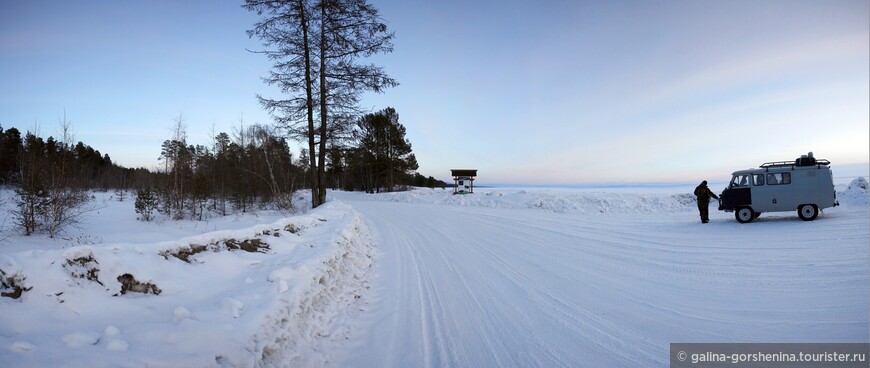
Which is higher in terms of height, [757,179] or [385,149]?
[385,149]

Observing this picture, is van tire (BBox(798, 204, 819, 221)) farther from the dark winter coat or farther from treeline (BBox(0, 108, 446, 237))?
treeline (BBox(0, 108, 446, 237))

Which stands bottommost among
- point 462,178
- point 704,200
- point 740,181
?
point 704,200

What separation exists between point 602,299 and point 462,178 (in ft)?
97.2

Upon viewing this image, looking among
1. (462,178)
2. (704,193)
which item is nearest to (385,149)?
(462,178)

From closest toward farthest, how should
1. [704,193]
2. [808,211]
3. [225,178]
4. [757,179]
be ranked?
1. [808,211]
2. [757,179]
3. [704,193]
4. [225,178]

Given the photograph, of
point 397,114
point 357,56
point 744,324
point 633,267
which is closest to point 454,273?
point 633,267

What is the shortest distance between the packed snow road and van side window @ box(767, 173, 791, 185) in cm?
304

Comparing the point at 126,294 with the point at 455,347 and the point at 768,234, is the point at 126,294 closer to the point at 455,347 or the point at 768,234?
the point at 455,347

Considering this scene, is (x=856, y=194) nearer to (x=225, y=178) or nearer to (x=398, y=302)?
(x=398, y=302)

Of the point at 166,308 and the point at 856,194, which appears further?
the point at 856,194

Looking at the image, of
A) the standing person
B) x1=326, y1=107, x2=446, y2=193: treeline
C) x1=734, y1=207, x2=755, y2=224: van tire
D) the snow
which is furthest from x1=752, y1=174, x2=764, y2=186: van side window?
x1=326, y1=107, x2=446, y2=193: treeline

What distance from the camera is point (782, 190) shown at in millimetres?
11516

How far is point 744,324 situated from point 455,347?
3416mm

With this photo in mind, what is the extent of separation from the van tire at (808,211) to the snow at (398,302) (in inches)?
147
